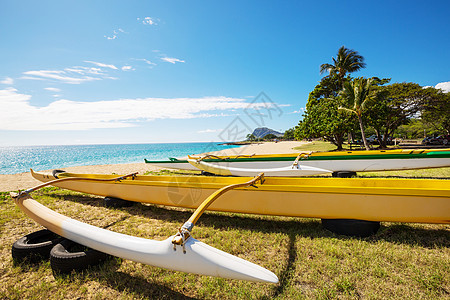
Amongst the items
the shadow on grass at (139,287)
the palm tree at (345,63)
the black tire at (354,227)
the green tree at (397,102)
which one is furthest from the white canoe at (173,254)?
the palm tree at (345,63)

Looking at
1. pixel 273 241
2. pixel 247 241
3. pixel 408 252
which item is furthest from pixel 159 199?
pixel 408 252

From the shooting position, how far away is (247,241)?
2518mm

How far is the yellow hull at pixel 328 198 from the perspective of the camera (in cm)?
228

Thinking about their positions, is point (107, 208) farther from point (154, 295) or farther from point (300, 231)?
point (300, 231)

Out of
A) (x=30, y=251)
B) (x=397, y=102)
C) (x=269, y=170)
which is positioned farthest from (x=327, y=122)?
(x=30, y=251)

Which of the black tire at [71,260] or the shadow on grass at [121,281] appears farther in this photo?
the black tire at [71,260]

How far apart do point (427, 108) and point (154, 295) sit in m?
23.7

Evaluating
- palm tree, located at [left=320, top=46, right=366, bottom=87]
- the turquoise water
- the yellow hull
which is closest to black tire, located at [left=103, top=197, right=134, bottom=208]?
the yellow hull

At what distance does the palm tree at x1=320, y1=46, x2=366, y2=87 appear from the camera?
21.6 meters

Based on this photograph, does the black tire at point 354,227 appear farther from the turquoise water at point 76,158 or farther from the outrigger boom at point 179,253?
the turquoise water at point 76,158

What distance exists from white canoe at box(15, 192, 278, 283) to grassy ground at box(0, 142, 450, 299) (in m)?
0.32

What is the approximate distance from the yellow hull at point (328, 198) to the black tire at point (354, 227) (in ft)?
0.23

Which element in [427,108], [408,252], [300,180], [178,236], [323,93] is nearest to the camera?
[178,236]

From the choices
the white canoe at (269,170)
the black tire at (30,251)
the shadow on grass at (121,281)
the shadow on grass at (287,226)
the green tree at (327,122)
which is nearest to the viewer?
the shadow on grass at (121,281)
